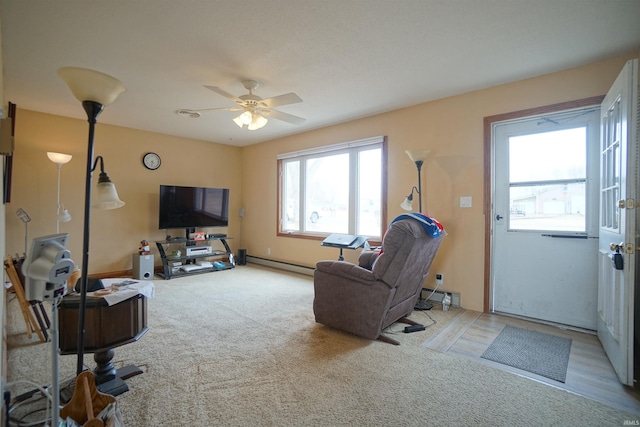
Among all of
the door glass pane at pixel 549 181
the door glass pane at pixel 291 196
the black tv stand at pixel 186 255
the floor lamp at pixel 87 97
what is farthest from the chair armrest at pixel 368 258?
the black tv stand at pixel 186 255

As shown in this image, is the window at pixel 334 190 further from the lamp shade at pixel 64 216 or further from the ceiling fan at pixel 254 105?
the lamp shade at pixel 64 216

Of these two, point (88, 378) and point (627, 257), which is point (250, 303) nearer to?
point (88, 378)

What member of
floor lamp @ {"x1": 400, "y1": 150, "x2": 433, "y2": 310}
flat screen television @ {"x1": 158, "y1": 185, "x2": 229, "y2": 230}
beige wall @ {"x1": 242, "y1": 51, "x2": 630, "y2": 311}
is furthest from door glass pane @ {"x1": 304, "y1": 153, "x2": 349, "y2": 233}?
flat screen television @ {"x1": 158, "y1": 185, "x2": 229, "y2": 230}

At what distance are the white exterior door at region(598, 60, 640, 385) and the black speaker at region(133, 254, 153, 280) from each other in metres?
5.48

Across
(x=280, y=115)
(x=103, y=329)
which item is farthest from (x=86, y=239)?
(x=280, y=115)

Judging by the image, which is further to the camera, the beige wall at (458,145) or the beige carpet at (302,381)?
the beige wall at (458,145)

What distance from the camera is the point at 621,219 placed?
2.02 metres

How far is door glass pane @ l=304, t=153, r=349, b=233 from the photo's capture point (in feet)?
15.9

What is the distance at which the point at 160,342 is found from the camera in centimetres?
262

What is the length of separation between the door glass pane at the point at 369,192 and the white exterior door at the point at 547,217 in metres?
1.50

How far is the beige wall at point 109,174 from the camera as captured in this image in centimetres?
421

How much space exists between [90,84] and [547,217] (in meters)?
3.84

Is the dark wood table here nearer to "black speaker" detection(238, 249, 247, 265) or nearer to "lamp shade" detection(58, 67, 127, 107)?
"lamp shade" detection(58, 67, 127, 107)

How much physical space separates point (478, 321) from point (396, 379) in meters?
1.53
